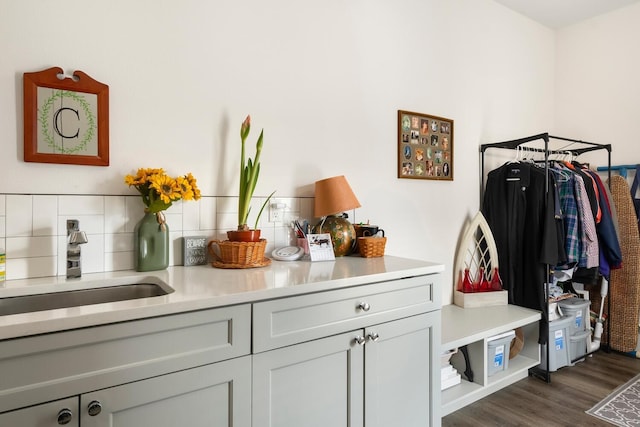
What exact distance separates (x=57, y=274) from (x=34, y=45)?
875 mm

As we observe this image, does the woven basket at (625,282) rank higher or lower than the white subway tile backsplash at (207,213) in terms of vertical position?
lower

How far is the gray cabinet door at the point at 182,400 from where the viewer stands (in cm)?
103

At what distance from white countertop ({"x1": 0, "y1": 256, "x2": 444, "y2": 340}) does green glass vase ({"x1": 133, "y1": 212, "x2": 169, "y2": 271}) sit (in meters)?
0.05

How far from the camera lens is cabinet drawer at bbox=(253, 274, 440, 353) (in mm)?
1282

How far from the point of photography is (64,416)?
968mm

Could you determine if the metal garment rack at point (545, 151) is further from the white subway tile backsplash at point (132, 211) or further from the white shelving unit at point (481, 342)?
the white subway tile backsplash at point (132, 211)

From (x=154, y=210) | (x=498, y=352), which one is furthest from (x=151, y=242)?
(x=498, y=352)

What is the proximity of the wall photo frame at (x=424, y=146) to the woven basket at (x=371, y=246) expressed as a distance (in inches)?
25.6

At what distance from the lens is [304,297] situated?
4.46ft

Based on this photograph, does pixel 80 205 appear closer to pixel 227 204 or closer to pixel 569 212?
pixel 227 204

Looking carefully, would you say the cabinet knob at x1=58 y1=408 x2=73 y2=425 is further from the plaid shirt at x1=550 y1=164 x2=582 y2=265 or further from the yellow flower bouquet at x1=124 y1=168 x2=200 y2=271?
the plaid shirt at x1=550 y1=164 x2=582 y2=265

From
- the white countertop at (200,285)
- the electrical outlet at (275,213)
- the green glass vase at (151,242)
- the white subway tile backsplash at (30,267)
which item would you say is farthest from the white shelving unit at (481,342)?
the white subway tile backsplash at (30,267)

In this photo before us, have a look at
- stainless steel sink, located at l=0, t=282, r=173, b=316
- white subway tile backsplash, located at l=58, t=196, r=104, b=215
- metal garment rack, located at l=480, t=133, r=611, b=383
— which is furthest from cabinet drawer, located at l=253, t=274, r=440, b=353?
metal garment rack, located at l=480, t=133, r=611, b=383

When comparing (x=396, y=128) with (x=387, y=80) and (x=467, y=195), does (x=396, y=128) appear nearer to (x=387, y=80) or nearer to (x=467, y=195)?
(x=387, y=80)
